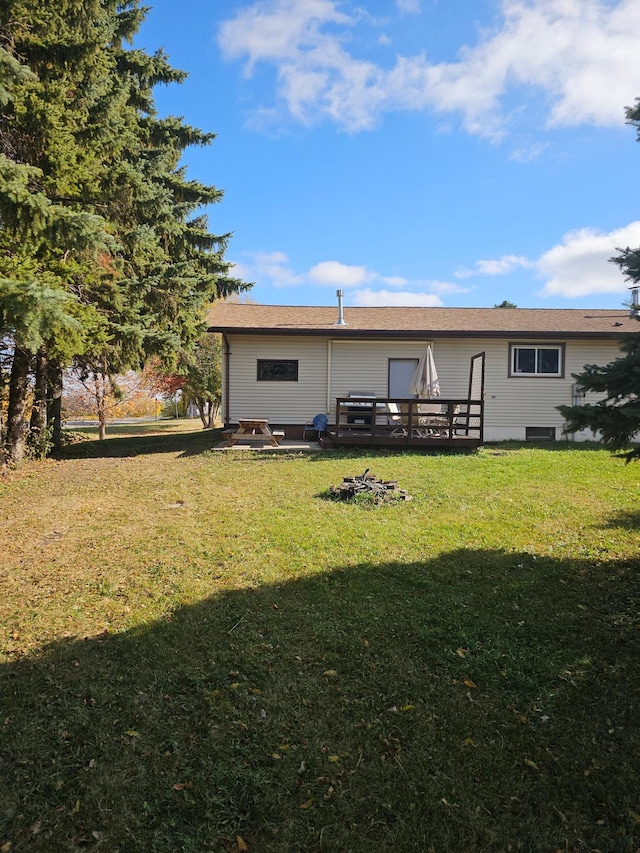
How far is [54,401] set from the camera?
12.5 meters

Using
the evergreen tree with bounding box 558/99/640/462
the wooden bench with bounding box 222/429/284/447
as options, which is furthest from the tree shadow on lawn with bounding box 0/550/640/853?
the wooden bench with bounding box 222/429/284/447

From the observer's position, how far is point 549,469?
902cm

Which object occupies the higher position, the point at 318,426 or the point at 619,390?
the point at 619,390

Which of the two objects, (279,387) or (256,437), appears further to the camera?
(279,387)

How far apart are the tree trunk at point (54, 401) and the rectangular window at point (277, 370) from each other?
5.40 metres

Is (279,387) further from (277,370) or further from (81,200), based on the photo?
(81,200)

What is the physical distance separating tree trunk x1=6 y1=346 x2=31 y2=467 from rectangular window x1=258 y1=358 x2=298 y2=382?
6040 millimetres

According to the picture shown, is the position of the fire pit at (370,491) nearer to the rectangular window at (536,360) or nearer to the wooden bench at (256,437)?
the wooden bench at (256,437)

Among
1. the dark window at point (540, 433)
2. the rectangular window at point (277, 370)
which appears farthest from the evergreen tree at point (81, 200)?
the dark window at point (540, 433)

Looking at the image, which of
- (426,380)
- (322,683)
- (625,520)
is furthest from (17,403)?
(625,520)

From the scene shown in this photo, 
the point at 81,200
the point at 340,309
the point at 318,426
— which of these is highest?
the point at 81,200

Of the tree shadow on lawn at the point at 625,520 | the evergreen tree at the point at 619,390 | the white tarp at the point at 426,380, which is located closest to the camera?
the evergreen tree at the point at 619,390

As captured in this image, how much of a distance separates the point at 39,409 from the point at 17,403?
1.14m

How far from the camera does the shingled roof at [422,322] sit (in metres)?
13.4
